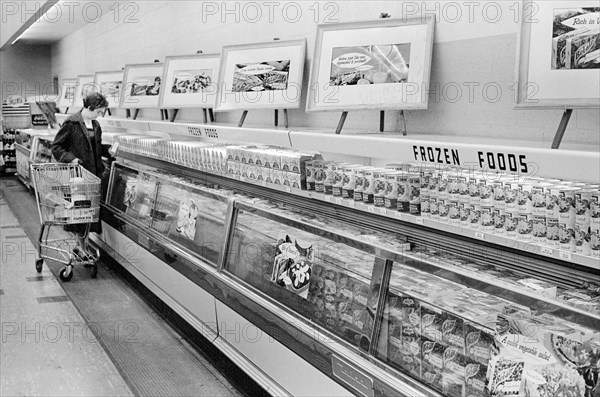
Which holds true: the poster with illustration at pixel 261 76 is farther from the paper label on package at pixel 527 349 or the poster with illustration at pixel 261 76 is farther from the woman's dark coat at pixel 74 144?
the paper label on package at pixel 527 349

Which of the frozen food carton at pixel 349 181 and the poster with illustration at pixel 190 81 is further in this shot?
the poster with illustration at pixel 190 81

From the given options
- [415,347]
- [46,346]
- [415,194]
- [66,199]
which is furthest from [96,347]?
[415,194]

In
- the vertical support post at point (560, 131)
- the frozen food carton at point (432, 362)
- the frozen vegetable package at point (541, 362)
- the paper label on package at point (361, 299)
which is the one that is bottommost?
the frozen food carton at point (432, 362)

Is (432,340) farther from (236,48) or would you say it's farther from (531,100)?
(236,48)

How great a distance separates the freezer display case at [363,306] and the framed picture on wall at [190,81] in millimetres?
1168

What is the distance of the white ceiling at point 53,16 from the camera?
8.76 meters

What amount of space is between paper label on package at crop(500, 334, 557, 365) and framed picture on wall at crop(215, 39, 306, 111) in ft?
7.91

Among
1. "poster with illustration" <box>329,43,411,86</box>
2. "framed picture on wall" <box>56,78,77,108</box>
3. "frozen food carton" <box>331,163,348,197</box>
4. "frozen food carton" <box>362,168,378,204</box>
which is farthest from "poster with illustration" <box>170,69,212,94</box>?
"framed picture on wall" <box>56,78,77,108</box>

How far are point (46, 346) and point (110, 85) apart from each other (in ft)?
15.8

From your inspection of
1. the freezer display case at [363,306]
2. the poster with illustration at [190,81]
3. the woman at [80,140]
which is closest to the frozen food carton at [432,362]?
the freezer display case at [363,306]

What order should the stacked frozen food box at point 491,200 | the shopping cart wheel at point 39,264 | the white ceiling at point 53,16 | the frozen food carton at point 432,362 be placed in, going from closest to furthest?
1. the stacked frozen food box at point 491,200
2. the frozen food carton at point 432,362
3. the shopping cart wheel at point 39,264
4. the white ceiling at point 53,16

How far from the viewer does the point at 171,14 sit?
7.05 meters

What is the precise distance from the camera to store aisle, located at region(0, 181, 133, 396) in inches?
152

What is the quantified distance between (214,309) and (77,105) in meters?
7.18
